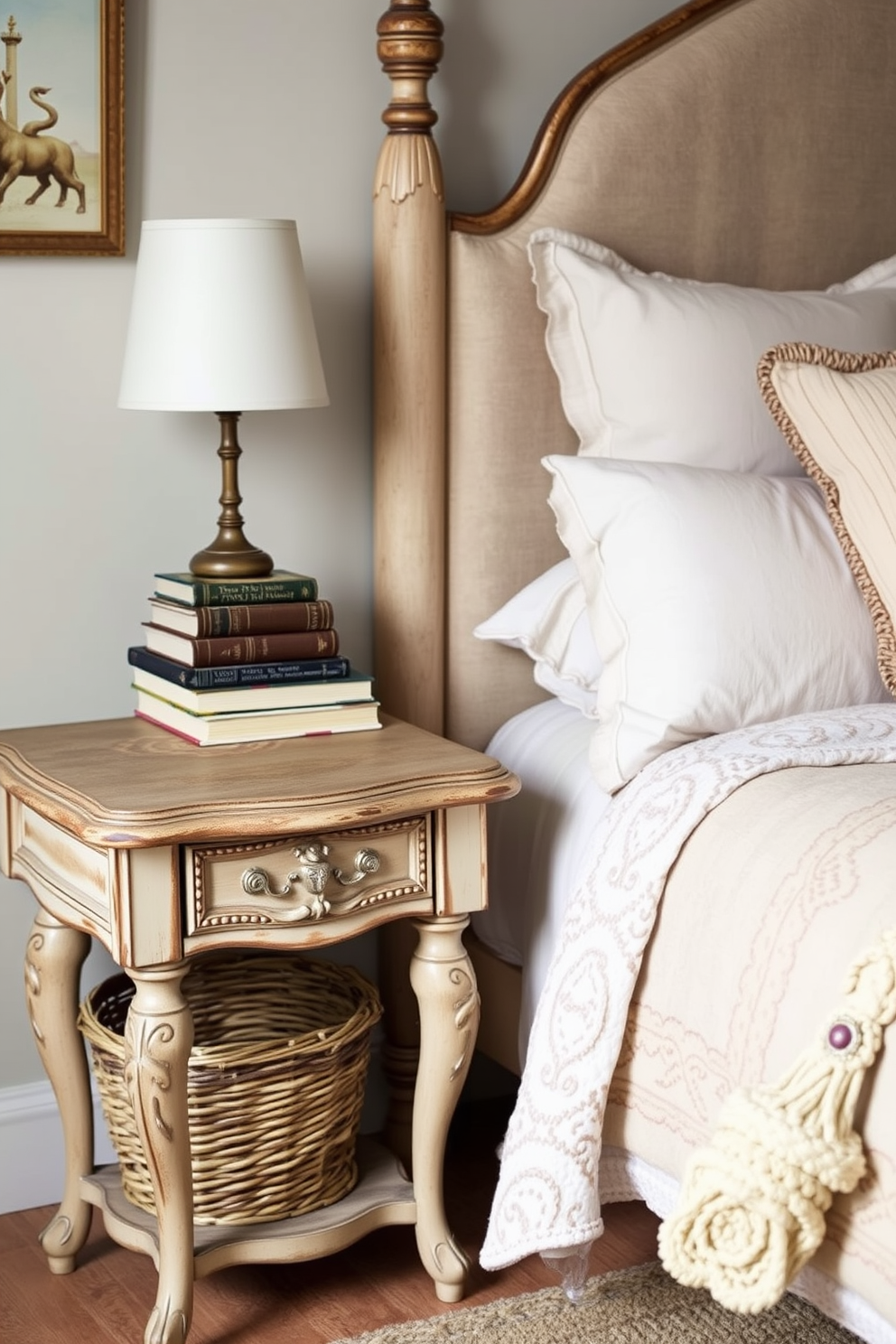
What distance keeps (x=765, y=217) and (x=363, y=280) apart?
625 mm

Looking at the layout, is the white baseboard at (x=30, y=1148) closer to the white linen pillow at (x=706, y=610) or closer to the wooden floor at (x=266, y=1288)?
A: the wooden floor at (x=266, y=1288)

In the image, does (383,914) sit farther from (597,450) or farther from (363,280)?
(363,280)

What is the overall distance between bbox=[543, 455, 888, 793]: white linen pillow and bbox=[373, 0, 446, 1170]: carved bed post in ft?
1.05

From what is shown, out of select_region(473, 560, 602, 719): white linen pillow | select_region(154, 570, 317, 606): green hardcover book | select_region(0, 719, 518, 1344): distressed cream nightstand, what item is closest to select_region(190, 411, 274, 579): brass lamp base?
select_region(154, 570, 317, 606): green hardcover book

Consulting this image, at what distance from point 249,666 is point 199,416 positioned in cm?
44

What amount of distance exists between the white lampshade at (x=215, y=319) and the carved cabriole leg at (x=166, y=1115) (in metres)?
0.67

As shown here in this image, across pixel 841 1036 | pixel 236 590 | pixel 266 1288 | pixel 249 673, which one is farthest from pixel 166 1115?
pixel 841 1036

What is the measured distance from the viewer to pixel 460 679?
2.24 metres

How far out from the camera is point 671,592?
5.99 ft

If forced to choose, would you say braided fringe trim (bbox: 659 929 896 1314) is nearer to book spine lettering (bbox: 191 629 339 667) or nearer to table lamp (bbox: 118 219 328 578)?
book spine lettering (bbox: 191 629 339 667)

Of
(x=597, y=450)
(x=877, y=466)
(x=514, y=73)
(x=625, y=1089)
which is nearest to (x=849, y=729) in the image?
(x=877, y=466)

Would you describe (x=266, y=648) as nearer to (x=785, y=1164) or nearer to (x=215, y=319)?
(x=215, y=319)

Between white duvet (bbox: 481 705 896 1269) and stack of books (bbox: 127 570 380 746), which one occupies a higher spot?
→ stack of books (bbox: 127 570 380 746)

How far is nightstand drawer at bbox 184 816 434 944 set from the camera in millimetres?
1645
